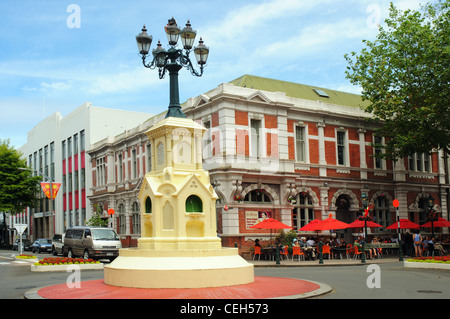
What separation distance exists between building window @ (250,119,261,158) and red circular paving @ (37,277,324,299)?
18.4 m

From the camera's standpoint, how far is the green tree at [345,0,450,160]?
29891mm

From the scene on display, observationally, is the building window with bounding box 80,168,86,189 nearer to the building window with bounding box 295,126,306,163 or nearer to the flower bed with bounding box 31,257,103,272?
the building window with bounding box 295,126,306,163

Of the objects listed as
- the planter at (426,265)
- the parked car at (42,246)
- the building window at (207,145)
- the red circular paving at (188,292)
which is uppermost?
the building window at (207,145)

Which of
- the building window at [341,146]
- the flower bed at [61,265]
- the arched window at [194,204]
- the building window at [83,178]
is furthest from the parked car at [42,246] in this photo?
the arched window at [194,204]

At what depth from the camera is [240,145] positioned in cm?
3123

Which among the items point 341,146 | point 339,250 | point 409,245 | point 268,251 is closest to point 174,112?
point 268,251

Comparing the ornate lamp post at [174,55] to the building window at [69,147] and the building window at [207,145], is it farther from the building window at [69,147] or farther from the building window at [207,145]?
the building window at [69,147]

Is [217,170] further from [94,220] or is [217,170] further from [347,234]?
[94,220]

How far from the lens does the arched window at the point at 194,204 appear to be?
14.3 meters

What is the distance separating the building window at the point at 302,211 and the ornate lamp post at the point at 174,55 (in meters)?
19.7

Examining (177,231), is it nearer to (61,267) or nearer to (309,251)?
(61,267)

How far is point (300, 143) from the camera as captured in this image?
34.6 metres
